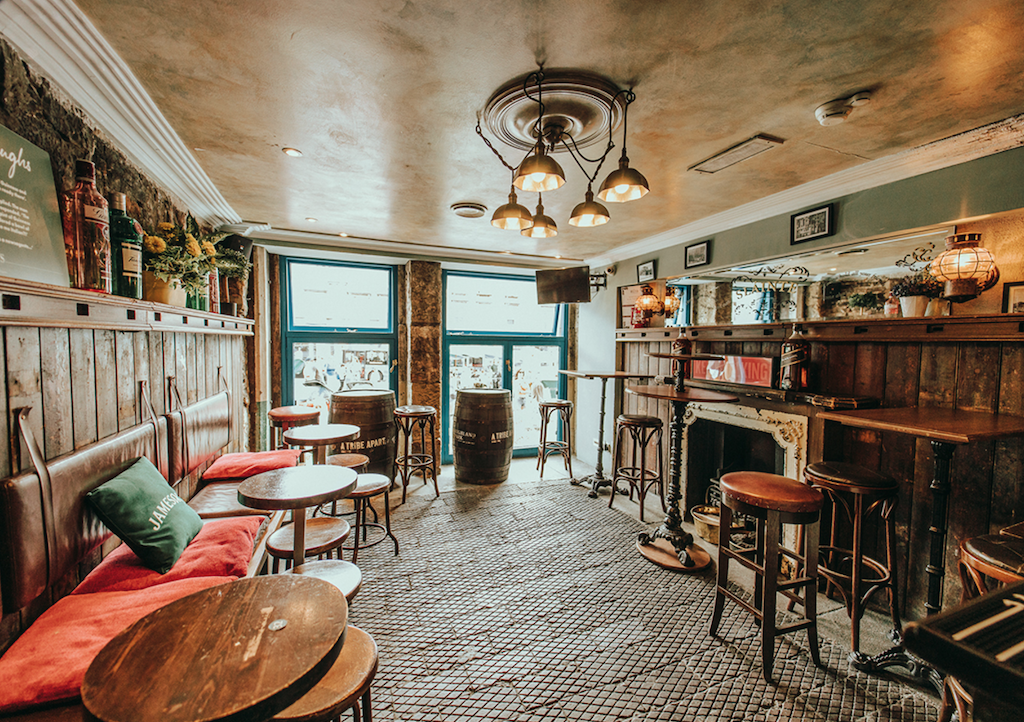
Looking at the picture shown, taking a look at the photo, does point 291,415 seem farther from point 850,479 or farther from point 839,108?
point 839,108

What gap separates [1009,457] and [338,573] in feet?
9.86

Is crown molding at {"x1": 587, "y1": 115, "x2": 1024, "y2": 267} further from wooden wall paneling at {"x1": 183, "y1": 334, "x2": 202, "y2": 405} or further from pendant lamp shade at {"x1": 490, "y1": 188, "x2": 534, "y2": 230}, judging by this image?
wooden wall paneling at {"x1": 183, "y1": 334, "x2": 202, "y2": 405}

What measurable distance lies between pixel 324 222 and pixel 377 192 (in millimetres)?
1071

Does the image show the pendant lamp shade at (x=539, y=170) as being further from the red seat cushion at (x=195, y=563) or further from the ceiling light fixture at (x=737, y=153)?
the red seat cushion at (x=195, y=563)

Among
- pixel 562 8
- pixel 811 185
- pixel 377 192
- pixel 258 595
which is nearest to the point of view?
pixel 258 595

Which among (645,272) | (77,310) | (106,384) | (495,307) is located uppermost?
(645,272)

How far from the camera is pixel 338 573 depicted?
1818mm

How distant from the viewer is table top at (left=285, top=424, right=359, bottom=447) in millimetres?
2676

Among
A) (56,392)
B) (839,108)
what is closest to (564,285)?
(839,108)

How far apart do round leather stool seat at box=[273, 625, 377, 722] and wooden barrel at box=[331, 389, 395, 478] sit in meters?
2.56

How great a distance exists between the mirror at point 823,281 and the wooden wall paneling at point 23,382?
369cm

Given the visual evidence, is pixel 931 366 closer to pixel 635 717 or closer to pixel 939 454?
pixel 939 454

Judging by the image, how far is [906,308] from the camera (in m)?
2.17

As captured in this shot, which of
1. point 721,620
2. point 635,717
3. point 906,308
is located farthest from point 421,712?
point 906,308
